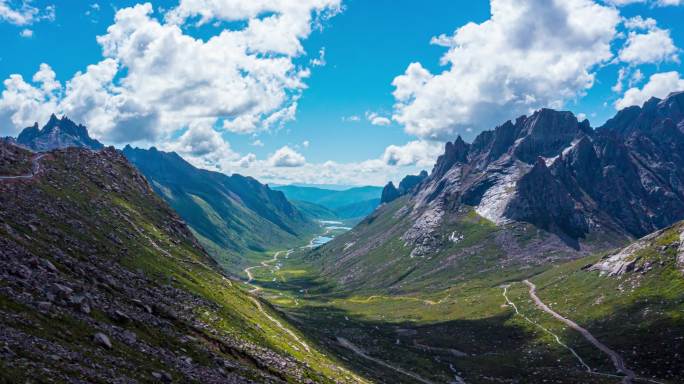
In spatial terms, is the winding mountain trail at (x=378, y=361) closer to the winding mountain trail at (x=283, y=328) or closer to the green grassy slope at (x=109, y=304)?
the green grassy slope at (x=109, y=304)

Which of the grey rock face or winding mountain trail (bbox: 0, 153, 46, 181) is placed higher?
winding mountain trail (bbox: 0, 153, 46, 181)

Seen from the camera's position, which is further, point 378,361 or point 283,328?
point 378,361

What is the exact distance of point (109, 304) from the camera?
60188 millimetres

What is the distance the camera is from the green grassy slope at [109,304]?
4222 cm

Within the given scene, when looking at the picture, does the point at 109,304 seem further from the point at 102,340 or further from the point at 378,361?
the point at 378,361

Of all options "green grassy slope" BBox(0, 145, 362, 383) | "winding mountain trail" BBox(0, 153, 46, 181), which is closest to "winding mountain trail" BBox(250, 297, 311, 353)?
"green grassy slope" BBox(0, 145, 362, 383)

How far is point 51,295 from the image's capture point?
50625 millimetres

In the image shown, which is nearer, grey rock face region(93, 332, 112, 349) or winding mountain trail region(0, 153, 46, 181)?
grey rock face region(93, 332, 112, 349)

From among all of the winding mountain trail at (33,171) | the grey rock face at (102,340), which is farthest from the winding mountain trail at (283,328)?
the grey rock face at (102,340)

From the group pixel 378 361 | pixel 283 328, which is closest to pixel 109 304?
pixel 283 328

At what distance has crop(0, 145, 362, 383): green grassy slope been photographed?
139ft

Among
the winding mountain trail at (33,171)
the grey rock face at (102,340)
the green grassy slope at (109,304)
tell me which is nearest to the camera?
the green grassy slope at (109,304)

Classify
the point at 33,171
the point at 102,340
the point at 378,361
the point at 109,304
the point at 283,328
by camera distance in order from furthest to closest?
the point at 378,361
the point at 283,328
the point at 33,171
the point at 109,304
the point at 102,340

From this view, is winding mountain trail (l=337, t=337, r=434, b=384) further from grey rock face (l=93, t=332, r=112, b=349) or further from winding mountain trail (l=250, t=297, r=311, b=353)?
grey rock face (l=93, t=332, r=112, b=349)
